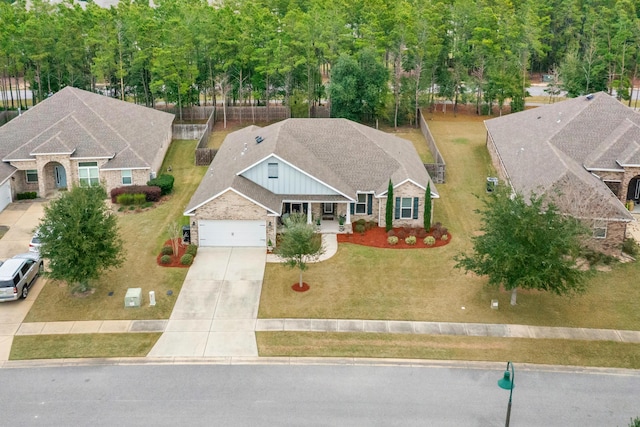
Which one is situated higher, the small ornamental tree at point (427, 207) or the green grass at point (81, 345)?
the small ornamental tree at point (427, 207)

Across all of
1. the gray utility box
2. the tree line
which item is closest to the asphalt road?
the gray utility box

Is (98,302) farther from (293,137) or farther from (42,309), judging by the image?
(293,137)

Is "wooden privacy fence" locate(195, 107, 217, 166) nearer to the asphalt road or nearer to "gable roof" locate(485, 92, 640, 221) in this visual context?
"gable roof" locate(485, 92, 640, 221)

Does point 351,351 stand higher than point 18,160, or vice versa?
point 18,160

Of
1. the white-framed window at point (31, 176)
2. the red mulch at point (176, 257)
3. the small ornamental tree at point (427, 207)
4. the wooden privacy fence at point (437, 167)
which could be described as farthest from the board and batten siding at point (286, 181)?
the white-framed window at point (31, 176)

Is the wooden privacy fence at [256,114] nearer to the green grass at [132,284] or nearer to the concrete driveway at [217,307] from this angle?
the green grass at [132,284]

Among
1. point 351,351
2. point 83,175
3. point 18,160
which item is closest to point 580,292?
point 351,351

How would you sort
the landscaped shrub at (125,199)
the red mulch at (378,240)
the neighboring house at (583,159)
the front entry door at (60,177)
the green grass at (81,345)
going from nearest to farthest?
1. the green grass at (81,345)
2. the neighboring house at (583,159)
3. the red mulch at (378,240)
4. the landscaped shrub at (125,199)
5. the front entry door at (60,177)
